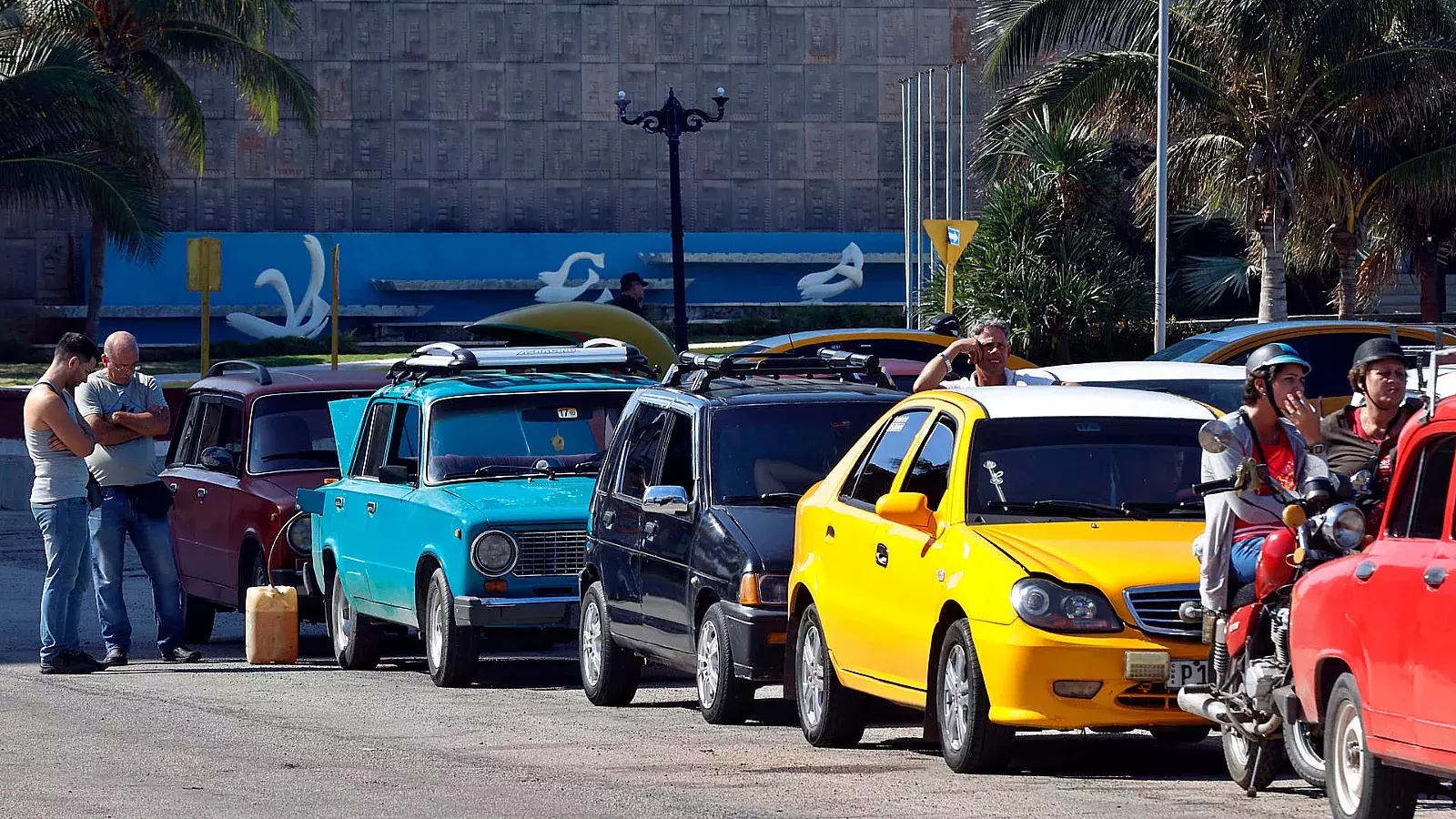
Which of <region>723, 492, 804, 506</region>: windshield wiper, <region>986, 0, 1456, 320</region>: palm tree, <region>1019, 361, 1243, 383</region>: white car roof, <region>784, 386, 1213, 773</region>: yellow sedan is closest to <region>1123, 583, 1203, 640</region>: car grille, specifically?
<region>784, 386, 1213, 773</region>: yellow sedan

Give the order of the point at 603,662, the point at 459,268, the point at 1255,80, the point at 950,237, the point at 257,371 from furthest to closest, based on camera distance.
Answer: the point at 459,268 < the point at 1255,80 < the point at 950,237 < the point at 257,371 < the point at 603,662

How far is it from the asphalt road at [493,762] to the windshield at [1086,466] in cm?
105

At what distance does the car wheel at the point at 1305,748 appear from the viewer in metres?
7.76

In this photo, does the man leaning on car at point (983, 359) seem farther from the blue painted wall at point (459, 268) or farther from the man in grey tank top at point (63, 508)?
the blue painted wall at point (459, 268)

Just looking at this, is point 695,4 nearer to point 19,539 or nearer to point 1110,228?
point 1110,228

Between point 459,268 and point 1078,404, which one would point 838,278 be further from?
point 1078,404

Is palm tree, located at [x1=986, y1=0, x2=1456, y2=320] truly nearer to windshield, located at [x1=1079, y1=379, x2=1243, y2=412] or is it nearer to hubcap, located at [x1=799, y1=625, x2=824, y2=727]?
windshield, located at [x1=1079, y1=379, x2=1243, y2=412]

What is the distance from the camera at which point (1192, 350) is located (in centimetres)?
1856

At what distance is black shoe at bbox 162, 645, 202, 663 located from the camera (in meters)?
14.0

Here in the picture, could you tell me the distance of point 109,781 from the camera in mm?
8844

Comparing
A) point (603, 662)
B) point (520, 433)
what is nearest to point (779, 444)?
point (603, 662)

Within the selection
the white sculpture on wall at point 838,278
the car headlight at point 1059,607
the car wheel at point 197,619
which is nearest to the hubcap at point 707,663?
the car headlight at point 1059,607

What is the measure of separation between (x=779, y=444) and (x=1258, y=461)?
3461 mm

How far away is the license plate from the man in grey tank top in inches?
277
